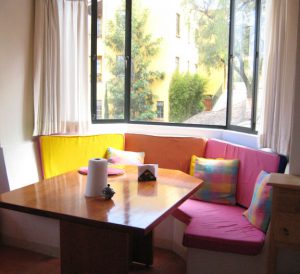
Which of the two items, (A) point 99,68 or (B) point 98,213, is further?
(A) point 99,68

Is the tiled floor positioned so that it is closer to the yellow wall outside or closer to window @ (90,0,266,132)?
window @ (90,0,266,132)

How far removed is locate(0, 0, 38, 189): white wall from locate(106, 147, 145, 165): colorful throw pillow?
0.74 meters

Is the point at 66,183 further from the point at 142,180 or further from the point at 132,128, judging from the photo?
the point at 132,128

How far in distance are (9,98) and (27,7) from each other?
0.88m

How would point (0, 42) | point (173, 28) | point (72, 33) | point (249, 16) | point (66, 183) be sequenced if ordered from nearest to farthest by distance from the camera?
point (66, 183) → point (0, 42) → point (249, 16) → point (72, 33) → point (173, 28)

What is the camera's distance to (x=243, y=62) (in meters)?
3.46

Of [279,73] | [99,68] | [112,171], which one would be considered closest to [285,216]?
[279,73]

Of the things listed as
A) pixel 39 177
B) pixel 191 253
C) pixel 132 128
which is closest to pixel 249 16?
pixel 132 128

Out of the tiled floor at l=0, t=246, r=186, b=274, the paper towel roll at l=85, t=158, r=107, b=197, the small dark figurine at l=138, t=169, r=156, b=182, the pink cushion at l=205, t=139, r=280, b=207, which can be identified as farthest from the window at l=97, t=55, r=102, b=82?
the paper towel roll at l=85, t=158, r=107, b=197

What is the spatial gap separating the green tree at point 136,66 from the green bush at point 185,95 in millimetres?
213

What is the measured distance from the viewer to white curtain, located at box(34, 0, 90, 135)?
136 inches

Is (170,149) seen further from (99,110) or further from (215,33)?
(215,33)

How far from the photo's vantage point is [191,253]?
7.96 feet

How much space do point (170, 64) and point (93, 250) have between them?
2.48 m
